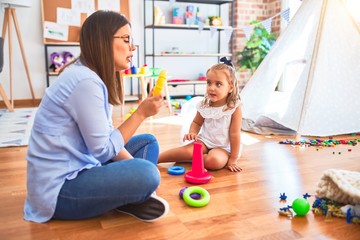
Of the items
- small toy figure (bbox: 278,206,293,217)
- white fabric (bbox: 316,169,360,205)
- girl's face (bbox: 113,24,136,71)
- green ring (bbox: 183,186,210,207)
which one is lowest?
small toy figure (bbox: 278,206,293,217)

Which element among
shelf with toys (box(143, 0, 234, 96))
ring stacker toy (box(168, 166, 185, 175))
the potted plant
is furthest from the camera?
shelf with toys (box(143, 0, 234, 96))

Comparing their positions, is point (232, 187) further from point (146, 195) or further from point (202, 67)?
point (202, 67)

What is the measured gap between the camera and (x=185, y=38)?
4.59 m

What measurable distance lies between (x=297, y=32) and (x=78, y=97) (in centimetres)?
198

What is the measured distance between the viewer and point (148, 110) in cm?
109

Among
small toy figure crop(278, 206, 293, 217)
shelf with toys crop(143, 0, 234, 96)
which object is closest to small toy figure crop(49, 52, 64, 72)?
shelf with toys crop(143, 0, 234, 96)

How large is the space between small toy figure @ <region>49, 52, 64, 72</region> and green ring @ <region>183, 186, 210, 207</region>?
124 inches

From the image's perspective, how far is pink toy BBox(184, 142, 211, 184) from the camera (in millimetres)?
1390

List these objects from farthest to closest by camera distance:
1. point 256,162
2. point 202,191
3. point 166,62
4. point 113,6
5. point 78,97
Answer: point 166,62 < point 113,6 < point 256,162 < point 202,191 < point 78,97

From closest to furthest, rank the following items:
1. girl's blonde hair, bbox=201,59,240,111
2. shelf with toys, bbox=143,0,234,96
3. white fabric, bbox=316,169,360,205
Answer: white fabric, bbox=316,169,360,205 → girl's blonde hair, bbox=201,59,240,111 → shelf with toys, bbox=143,0,234,96

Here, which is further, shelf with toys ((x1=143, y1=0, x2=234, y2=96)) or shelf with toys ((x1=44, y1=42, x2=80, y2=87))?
shelf with toys ((x1=143, y1=0, x2=234, y2=96))

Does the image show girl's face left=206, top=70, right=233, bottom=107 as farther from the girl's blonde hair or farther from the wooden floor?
the wooden floor

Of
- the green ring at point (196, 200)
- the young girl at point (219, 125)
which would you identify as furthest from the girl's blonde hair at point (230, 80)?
the green ring at point (196, 200)

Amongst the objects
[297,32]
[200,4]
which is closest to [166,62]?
[200,4]
